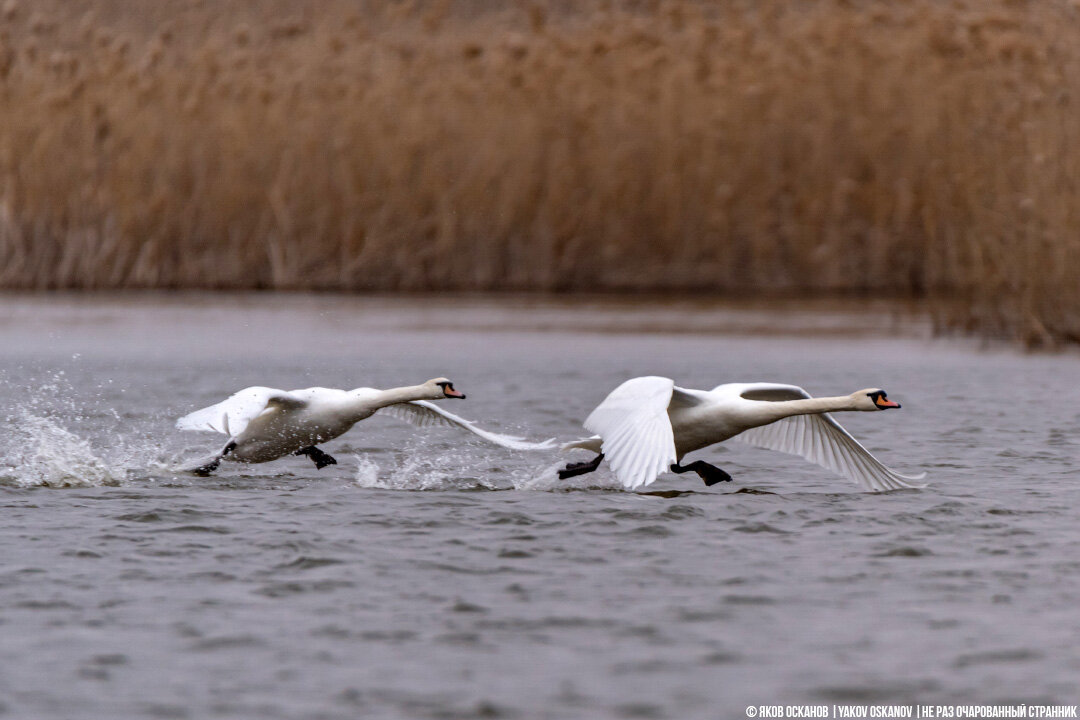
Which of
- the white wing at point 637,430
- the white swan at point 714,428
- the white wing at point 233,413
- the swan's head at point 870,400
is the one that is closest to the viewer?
the white wing at point 637,430

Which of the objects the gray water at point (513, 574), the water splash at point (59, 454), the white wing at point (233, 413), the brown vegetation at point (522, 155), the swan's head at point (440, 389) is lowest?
the gray water at point (513, 574)

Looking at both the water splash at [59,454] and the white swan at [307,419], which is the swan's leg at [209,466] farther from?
the water splash at [59,454]

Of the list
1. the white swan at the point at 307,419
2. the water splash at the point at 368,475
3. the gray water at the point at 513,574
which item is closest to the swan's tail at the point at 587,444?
the white swan at the point at 307,419

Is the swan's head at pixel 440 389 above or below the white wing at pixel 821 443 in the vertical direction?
above

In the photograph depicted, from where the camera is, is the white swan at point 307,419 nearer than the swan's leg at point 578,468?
No

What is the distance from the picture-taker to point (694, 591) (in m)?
6.60

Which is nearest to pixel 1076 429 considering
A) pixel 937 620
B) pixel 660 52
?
pixel 937 620

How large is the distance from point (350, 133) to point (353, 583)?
17.7 m

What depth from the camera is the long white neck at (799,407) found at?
9.16 metres

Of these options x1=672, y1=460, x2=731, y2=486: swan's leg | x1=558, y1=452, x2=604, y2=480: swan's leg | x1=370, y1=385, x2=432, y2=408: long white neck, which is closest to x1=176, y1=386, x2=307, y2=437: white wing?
x1=370, y1=385, x2=432, y2=408: long white neck

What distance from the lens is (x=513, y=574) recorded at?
22.7 feet

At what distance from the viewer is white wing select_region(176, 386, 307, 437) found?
28.8 feet

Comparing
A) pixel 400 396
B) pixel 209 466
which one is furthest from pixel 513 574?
pixel 209 466

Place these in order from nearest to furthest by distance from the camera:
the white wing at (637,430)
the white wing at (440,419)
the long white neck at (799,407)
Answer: the white wing at (637,430), the long white neck at (799,407), the white wing at (440,419)
